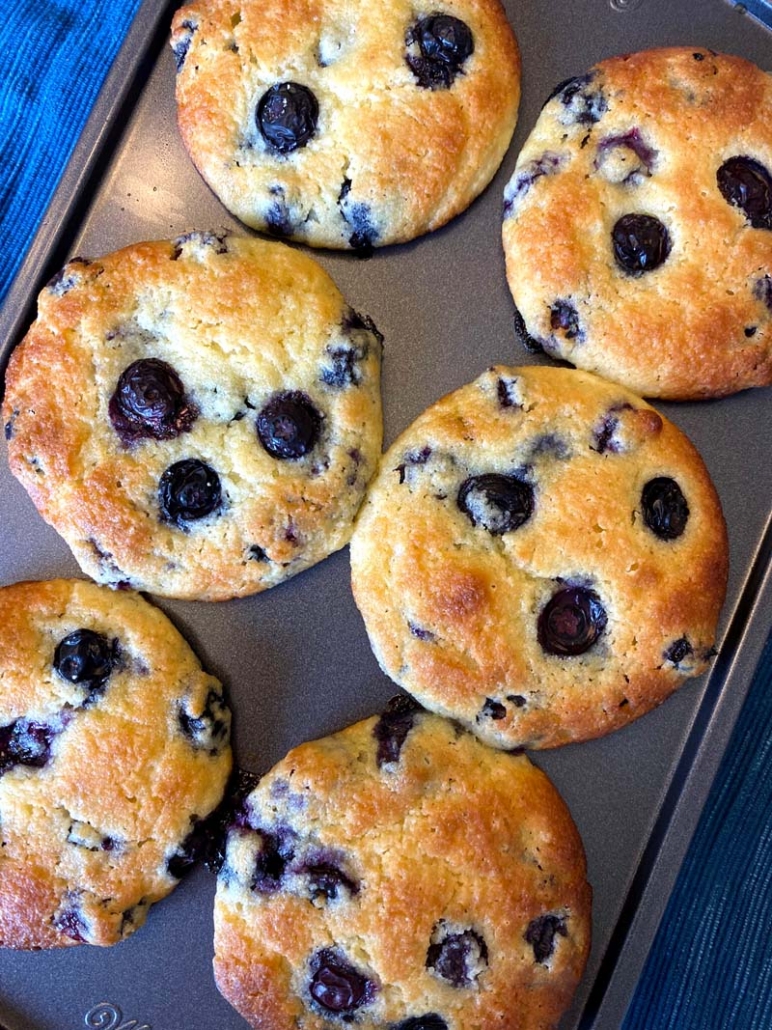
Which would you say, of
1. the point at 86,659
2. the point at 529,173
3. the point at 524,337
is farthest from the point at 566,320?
the point at 86,659

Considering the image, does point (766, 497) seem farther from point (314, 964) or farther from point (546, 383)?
point (314, 964)

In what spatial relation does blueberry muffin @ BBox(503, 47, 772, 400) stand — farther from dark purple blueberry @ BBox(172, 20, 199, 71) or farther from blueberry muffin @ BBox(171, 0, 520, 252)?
dark purple blueberry @ BBox(172, 20, 199, 71)

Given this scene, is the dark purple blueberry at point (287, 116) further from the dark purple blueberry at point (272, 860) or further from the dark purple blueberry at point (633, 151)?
the dark purple blueberry at point (272, 860)

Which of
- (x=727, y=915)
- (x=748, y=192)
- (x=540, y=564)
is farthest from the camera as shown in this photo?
(x=727, y=915)

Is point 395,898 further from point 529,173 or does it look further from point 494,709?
point 529,173

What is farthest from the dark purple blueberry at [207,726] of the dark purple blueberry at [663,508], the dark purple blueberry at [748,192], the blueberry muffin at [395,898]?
the dark purple blueberry at [748,192]

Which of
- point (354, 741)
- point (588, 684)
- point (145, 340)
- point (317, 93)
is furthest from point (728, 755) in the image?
point (317, 93)
